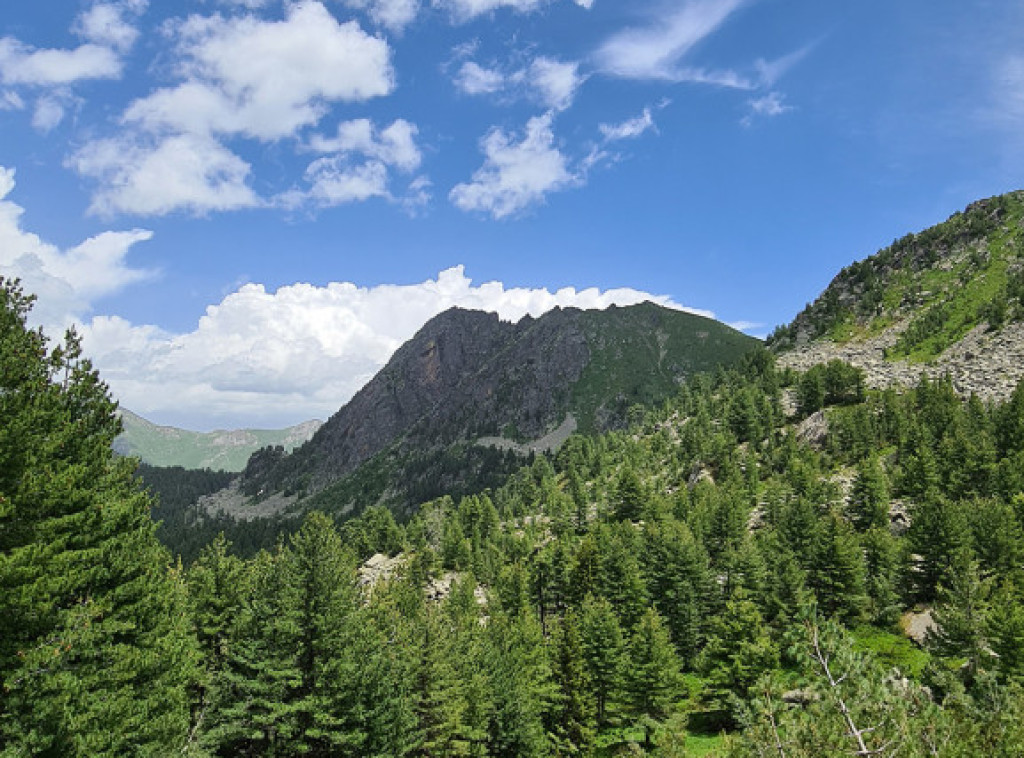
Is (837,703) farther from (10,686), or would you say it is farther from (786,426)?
(786,426)

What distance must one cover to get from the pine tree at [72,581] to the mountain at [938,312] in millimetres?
129352

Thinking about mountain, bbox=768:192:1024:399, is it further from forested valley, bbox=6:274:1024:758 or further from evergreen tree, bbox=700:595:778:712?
evergreen tree, bbox=700:595:778:712

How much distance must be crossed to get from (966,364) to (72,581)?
521 ft

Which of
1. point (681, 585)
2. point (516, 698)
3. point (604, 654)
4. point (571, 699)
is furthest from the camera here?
point (681, 585)

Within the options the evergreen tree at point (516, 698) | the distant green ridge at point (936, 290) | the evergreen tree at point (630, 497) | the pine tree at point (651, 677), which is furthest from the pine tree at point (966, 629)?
the distant green ridge at point (936, 290)

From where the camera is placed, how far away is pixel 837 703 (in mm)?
10547

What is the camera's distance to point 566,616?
57.4 metres

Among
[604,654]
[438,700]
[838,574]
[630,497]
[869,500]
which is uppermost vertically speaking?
[869,500]

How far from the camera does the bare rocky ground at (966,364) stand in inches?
4296

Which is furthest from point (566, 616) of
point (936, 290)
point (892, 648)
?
point (936, 290)

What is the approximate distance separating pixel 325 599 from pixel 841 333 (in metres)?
185

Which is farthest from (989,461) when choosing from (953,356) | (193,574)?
(193,574)

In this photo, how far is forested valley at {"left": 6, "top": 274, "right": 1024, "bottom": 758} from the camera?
16.6 meters

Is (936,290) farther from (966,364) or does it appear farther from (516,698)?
(516,698)
